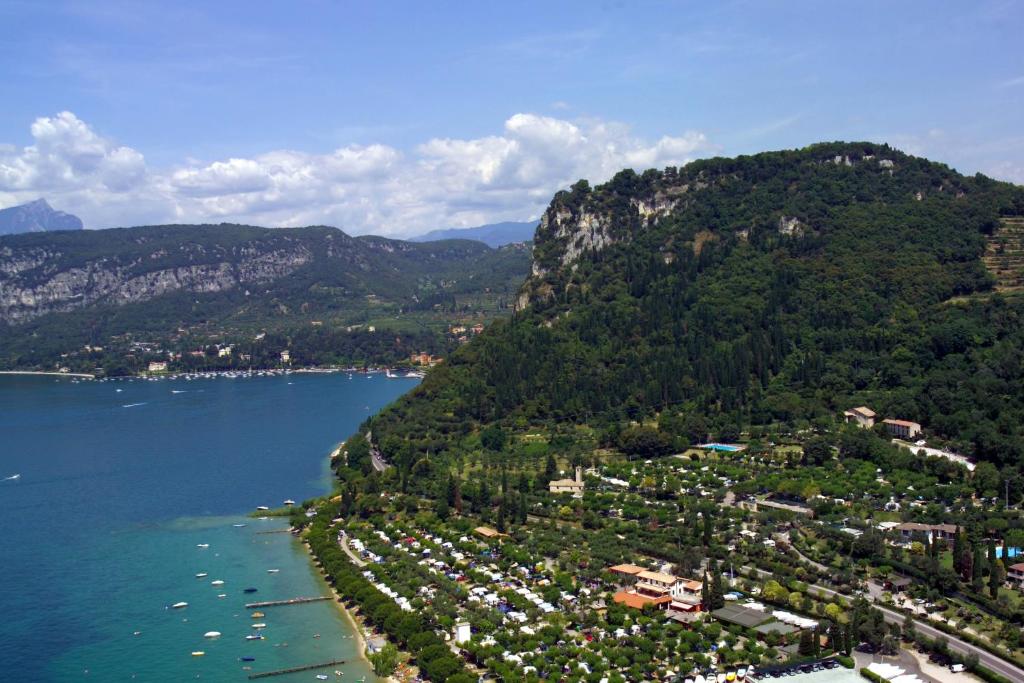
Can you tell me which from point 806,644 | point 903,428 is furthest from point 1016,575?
point 903,428

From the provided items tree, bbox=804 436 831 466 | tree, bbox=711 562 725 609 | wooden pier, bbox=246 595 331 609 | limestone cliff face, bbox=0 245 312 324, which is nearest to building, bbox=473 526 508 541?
wooden pier, bbox=246 595 331 609

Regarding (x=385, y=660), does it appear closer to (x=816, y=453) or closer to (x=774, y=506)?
(x=774, y=506)

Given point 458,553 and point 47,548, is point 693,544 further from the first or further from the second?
point 47,548

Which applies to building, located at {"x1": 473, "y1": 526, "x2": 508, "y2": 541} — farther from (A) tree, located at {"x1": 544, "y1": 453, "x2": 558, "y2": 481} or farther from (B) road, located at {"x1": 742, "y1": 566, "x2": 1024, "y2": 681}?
(B) road, located at {"x1": 742, "y1": 566, "x2": 1024, "y2": 681}

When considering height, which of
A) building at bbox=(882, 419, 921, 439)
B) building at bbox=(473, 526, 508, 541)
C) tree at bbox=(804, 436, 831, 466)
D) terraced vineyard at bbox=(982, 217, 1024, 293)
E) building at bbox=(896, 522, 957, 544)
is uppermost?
terraced vineyard at bbox=(982, 217, 1024, 293)

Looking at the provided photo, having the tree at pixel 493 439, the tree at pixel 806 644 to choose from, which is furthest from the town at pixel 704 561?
the tree at pixel 493 439

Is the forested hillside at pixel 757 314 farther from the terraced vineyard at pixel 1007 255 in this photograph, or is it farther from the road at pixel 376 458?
the road at pixel 376 458
